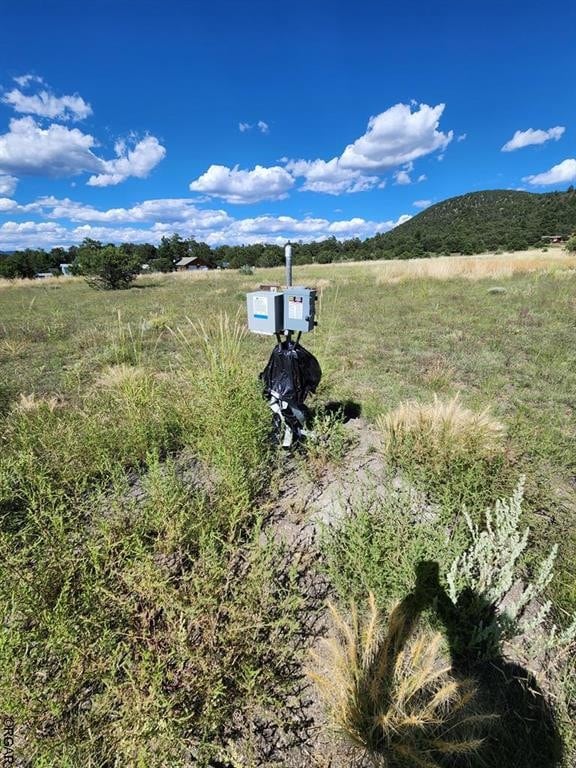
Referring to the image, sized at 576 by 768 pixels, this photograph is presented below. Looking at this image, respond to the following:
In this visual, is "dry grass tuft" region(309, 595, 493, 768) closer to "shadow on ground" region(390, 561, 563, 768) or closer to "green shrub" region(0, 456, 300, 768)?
"shadow on ground" region(390, 561, 563, 768)

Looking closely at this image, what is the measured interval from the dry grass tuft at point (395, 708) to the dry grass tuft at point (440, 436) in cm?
155

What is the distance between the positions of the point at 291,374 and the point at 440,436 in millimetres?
1376

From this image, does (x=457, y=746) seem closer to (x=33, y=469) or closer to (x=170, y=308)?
(x=33, y=469)

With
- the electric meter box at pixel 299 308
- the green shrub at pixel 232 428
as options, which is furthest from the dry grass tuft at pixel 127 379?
the electric meter box at pixel 299 308

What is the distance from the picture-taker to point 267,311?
2.90 metres

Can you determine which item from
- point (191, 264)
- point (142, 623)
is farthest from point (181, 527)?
point (191, 264)

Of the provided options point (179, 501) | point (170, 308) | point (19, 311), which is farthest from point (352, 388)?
point (19, 311)

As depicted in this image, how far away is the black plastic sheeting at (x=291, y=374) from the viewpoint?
9.95ft

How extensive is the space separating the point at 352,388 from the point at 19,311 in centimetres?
1270

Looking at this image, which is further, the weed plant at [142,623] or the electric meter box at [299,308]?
the electric meter box at [299,308]

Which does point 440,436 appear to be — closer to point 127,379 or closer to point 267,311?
point 267,311

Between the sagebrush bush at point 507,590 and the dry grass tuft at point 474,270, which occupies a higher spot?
the dry grass tuft at point 474,270

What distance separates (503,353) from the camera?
20.5 ft

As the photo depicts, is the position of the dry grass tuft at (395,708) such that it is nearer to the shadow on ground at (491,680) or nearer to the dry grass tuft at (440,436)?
the shadow on ground at (491,680)
